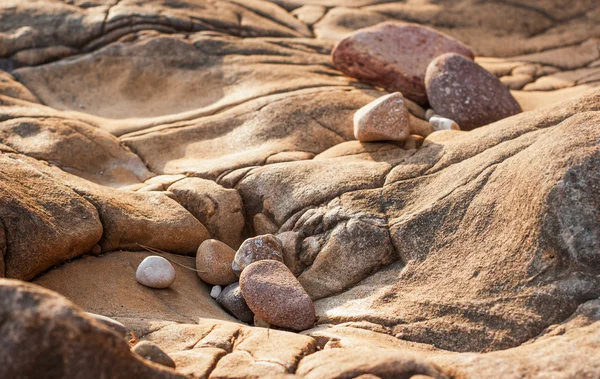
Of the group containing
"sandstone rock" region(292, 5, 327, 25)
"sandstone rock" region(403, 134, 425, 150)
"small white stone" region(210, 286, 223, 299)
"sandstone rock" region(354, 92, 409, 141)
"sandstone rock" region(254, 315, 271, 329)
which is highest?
"sandstone rock" region(354, 92, 409, 141)

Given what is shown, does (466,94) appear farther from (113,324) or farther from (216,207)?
(113,324)

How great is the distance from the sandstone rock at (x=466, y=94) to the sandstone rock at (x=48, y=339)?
4.42 metres

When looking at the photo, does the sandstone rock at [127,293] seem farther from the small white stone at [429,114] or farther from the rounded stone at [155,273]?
the small white stone at [429,114]

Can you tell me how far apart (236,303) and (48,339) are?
1887 millimetres

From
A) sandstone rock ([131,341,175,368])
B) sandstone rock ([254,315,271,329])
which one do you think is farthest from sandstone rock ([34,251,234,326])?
sandstone rock ([131,341,175,368])

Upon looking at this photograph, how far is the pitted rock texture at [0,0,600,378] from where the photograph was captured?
3.35 m

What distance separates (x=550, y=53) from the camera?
8.58 meters

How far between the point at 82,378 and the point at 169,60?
5.23 metres

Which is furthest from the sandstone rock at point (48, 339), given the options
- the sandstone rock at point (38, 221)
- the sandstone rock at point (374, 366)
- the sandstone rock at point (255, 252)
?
the sandstone rock at point (255, 252)

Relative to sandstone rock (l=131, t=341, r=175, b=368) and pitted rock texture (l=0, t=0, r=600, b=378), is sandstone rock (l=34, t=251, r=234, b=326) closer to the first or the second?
pitted rock texture (l=0, t=0, r=600, b=378)

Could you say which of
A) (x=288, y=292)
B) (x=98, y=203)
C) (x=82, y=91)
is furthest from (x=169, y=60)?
(x=288, y=292)

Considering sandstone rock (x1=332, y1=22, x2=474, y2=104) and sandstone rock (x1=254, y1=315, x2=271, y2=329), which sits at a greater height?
sandstone rock (x1=332, y1=22, x2=474, y2=104)

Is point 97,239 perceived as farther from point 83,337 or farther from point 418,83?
point 418,83

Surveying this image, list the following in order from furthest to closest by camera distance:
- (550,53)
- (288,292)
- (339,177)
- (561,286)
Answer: (550,53), (339,177), (288,292), (561,286)
